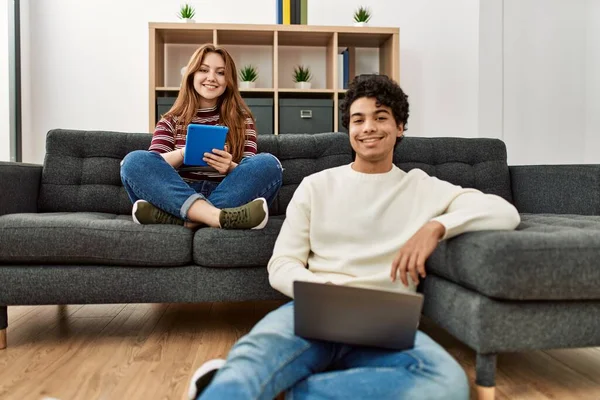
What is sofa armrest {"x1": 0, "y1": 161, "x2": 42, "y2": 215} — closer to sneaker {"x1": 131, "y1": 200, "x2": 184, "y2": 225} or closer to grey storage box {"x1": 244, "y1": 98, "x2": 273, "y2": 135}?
sneaker {"x1": 131, "y1": 200, "x2": 184, "y2": 225}

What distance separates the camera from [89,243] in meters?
1.59

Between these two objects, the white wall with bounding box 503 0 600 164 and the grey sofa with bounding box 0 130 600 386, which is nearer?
the grey sofa with bounding box 0 130 600 386

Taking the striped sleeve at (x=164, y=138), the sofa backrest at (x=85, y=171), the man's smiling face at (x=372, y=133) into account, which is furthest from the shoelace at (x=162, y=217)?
the man's smiling face at (x=372, y=133)

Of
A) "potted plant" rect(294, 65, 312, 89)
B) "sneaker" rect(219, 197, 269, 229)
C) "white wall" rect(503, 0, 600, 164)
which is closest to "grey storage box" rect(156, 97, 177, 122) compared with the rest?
"potted plant" rect(294, 65, 312, 89)

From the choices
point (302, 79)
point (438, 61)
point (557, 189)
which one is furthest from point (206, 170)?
point (438, 61)

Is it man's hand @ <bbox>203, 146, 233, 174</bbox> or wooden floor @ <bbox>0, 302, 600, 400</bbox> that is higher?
man's hand @ <bbox>203, 146, 233, 174</bbox>

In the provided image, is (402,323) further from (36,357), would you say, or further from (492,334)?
(36,357)

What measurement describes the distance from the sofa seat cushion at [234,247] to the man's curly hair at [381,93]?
0.49 meters

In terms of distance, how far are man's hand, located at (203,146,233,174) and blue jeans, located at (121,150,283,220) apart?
0.12ft

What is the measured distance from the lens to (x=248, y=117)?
2.02 metres

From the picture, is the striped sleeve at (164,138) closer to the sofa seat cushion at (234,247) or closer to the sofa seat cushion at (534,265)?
the sofa seat cushion at (234,247)

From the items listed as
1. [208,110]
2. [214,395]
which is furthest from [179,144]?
[214,395]

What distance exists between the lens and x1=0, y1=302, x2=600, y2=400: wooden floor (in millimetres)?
1300

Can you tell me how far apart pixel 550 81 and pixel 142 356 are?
130 inches
